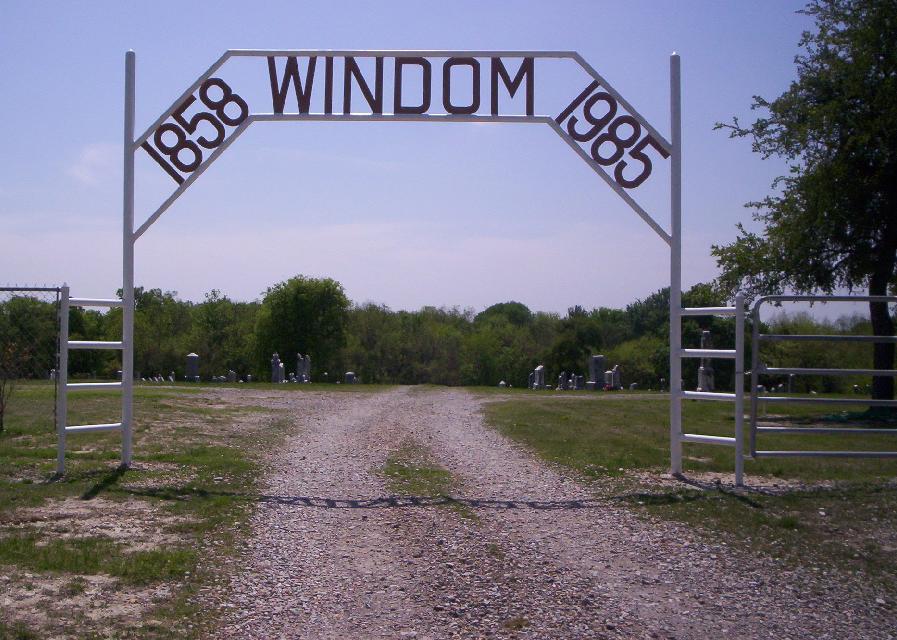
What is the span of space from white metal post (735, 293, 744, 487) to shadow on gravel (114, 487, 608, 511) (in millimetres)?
1842

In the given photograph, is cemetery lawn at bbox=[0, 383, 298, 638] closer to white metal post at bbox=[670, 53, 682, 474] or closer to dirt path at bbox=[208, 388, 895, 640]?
dirt path at bbox=[208, 388, 895, 640]

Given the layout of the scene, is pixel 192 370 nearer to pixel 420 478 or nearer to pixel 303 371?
pixel 303 371

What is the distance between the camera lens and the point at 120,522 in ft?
24.3

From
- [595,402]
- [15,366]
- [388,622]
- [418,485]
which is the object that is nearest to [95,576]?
[388,622]

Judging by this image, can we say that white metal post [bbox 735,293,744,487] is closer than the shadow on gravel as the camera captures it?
No

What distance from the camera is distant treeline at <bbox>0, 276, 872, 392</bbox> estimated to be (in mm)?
51128

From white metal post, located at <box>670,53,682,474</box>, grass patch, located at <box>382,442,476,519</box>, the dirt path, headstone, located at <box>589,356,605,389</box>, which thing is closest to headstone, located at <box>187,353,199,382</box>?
headstone, located at <box>589,356,605,389</box>

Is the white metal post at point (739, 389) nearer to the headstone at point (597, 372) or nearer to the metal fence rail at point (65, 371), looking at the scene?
the metal fence rail at point (65, 371)

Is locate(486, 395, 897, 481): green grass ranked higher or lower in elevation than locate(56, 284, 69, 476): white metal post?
lower

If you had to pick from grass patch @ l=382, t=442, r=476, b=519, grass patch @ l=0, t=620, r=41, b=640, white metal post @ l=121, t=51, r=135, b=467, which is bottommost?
grass patch @ l=0, t=620, r=41, b=640

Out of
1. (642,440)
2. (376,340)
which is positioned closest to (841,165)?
(642,440)

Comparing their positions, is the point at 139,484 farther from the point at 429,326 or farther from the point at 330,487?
the point at 429,326

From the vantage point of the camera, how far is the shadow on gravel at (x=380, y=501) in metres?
8.33

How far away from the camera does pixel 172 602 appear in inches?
211
